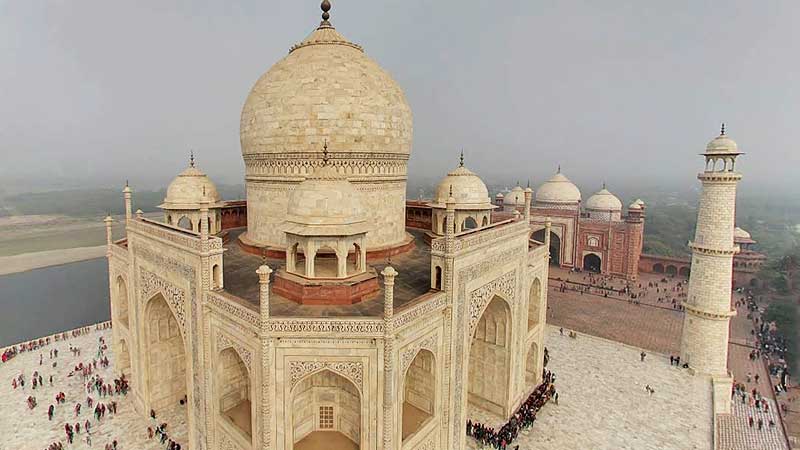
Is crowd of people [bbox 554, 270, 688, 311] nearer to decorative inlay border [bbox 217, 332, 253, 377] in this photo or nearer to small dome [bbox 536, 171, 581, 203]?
small dome [bbox 536, 171, 581, 203]

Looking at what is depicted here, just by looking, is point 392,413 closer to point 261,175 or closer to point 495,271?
point 495,271

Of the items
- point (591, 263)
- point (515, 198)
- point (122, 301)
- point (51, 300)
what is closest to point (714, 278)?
point (591, 263)

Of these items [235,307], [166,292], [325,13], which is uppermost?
[325,13]

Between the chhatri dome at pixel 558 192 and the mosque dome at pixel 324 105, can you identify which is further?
the chhatri dome at pixel 558 192

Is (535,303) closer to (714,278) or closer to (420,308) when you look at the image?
(714,278)

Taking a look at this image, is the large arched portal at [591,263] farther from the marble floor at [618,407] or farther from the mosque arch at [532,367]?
the mosque arch at [532,367]

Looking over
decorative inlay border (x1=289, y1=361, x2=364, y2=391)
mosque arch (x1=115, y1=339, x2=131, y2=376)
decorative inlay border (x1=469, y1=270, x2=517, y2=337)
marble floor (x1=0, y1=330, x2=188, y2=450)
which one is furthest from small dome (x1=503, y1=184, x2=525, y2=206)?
decorative inlay border (x1=289, y1=361, x2=364, y2=391)

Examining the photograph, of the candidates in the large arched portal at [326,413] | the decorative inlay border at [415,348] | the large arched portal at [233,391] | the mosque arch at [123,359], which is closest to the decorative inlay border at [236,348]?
the large arched portal at [233,391]
